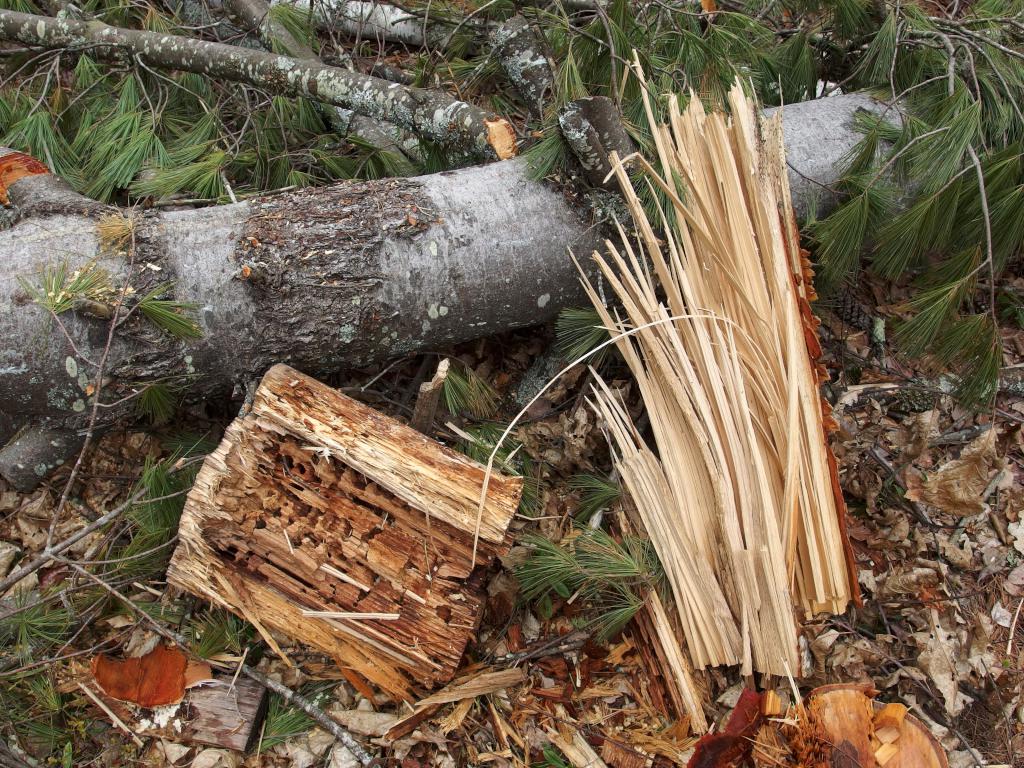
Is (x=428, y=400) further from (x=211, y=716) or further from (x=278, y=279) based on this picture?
(x=211, y=716)

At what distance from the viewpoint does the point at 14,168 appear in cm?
226

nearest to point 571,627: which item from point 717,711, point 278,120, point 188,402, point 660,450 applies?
point 717,711

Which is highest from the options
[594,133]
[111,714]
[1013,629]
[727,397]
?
[594,133]

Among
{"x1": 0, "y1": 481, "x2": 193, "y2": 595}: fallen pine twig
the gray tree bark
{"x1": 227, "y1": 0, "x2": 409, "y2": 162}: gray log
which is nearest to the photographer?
{"x1": 0, "y1": 481, "x2": 193, "y2": 595}: fallen pine twig

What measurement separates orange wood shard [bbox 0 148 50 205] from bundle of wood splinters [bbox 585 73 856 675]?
183cm

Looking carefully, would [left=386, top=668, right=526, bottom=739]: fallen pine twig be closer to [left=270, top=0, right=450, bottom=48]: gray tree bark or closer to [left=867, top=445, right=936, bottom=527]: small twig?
[left=867, top=445, right=936, bottom=527]: small twig

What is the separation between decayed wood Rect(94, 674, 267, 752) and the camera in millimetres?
1903

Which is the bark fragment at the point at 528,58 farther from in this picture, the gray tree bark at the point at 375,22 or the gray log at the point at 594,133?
the gray tree bark at the point at 375,22

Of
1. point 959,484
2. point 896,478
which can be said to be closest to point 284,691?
point 896,478

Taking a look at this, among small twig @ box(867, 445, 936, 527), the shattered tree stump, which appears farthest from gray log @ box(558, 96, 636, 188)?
small twig @ box(867, 445, 936, 527)

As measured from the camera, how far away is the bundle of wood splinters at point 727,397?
183 centimetres

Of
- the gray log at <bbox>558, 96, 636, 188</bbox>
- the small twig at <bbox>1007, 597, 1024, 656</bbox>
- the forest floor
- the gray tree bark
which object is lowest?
the small twig at <bbox>1007, 597, 1024, 656</bbox>

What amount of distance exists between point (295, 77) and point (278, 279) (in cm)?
109

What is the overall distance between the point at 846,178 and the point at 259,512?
2.12 metres
